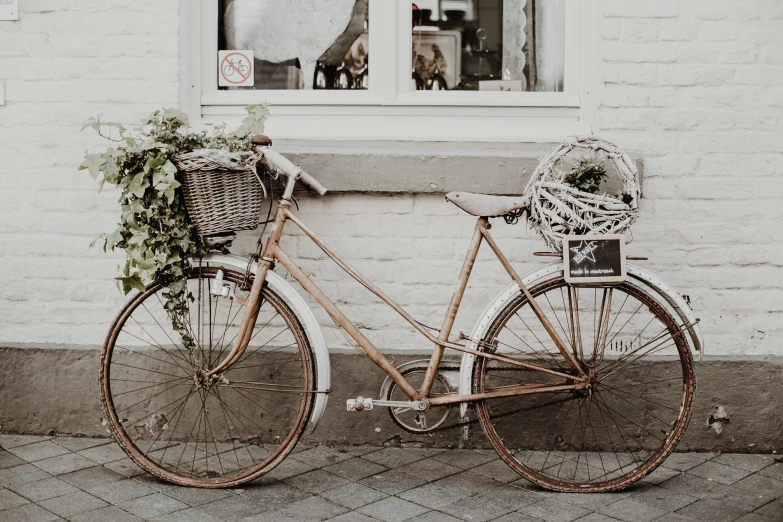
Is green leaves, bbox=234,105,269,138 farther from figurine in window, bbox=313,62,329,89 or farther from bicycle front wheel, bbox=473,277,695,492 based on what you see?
bicycle front wheel, bbox=473,277,695,492

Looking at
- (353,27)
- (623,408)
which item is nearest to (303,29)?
(353,27)

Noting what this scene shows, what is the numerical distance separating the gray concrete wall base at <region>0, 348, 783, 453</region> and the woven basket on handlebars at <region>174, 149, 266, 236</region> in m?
1.00

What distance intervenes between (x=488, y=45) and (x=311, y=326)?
5.84 feet

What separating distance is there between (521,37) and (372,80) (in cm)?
77

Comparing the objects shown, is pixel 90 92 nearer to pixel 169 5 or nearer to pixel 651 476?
pixel 169 5

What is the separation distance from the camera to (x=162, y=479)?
14.0 feet

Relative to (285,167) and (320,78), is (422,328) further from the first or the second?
(320,78)

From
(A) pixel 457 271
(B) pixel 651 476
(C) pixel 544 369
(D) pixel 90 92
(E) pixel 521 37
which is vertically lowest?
(B) pixel 651 476

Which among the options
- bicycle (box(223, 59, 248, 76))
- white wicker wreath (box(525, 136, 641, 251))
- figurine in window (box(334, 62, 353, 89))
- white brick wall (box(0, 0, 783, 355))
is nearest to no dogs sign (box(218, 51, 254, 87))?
bicycle (box(223, 59, 248, 76))

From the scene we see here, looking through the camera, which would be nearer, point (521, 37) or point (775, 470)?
point (775, 470)

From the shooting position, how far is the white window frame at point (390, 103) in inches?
188

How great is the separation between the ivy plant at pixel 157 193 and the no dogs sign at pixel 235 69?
0.76 meters

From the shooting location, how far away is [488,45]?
493 centimetres

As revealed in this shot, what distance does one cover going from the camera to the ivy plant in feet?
13.1
